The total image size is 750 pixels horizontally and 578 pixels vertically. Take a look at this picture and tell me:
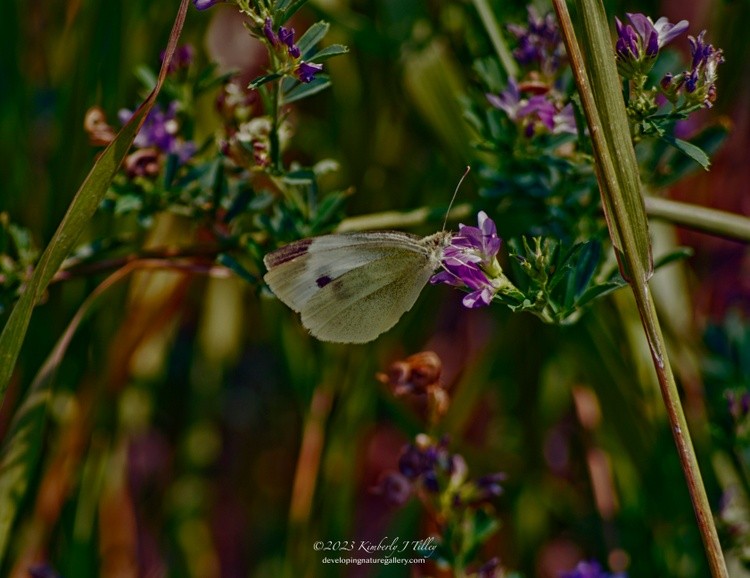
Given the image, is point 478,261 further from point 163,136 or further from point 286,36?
point 163,136

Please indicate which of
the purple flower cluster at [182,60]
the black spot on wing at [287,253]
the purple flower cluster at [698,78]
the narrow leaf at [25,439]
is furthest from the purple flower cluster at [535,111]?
the narrow leaf at [25,439]

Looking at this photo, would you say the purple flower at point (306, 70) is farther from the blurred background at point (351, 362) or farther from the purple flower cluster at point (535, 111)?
the blurred background at point (351, 362)

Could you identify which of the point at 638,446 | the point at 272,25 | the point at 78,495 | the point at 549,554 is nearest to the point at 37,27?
the point at 78,495

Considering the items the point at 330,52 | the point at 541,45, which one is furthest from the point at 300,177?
the point at 541,45

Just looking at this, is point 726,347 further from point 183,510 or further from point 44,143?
point 44,143

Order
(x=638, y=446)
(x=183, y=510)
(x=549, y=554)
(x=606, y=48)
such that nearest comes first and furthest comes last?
(x=606, y=48)
(x=638, y=446)
(x=183, y=510)
(x=549, y=554)

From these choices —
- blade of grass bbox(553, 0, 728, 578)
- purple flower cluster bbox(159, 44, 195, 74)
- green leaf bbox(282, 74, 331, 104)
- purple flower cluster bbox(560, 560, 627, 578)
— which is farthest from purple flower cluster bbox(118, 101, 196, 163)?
purple flower cluster bbox(560, 560, 627, 578)
